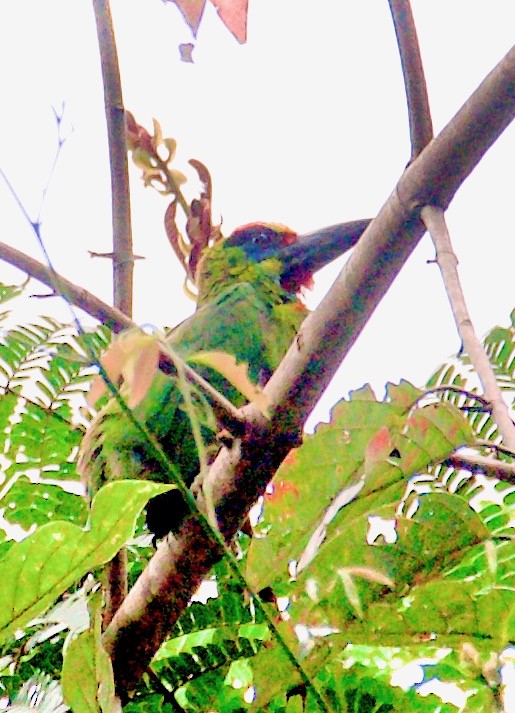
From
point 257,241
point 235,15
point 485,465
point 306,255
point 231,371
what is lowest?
point 485,465

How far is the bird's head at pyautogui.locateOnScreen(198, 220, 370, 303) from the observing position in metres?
1.66

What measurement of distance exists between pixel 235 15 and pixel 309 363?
0.88ft

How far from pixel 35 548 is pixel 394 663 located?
0.61 m

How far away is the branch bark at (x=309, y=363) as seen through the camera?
1.98ft

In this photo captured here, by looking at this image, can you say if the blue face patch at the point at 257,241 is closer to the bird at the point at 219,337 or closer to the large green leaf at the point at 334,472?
the bird at the point at 219,337

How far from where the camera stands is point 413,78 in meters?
0.66

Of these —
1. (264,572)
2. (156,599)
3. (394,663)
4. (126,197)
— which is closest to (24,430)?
(126,197)

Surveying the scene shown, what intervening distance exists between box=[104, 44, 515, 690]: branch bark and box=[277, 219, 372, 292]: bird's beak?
853 millimetres

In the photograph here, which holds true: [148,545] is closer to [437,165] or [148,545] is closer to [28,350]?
[28,350]

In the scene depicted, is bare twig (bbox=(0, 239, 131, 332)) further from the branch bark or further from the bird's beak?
the bird's beak

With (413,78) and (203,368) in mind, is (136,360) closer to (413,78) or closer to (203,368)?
(413,78)

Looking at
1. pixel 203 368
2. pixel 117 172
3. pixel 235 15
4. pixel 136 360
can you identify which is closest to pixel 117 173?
pixel 117 172

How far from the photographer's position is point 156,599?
86 centimetres

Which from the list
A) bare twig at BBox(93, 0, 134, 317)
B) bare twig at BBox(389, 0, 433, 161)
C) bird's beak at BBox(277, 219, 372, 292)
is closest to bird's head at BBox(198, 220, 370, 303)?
bird's beak at BBox(277, 219, 372, 292)
